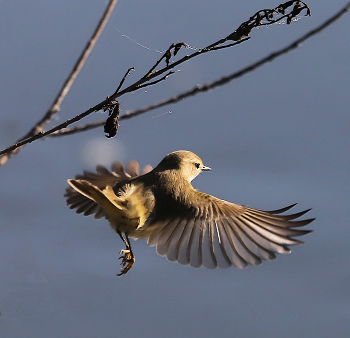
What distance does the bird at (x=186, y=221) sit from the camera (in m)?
2.28

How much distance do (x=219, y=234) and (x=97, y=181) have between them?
681 mm

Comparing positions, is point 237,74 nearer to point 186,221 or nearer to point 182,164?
point 186,221

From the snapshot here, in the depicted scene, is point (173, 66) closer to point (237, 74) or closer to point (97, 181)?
point (237, 74)

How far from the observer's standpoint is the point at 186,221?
8.23ft

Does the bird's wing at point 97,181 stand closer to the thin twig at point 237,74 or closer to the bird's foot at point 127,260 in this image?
the bird's foot at point 127,260

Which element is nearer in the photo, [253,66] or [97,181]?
[253,66]

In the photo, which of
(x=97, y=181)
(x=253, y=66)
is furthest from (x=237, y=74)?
(x=97, y=181)

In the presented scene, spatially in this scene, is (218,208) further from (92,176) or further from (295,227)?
(92,176)

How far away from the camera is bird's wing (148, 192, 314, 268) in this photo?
2.35 meters

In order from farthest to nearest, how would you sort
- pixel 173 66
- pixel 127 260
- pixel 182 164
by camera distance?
pixel 182 164 → pixel 127 260 → pixel 173 66

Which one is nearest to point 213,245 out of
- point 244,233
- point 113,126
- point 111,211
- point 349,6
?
point 244,233

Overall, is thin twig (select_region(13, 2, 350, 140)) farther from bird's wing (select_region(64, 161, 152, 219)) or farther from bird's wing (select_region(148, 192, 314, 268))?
bird's wing (select_region(64, 161, 152, 219))

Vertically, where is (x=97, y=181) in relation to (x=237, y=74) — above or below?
above

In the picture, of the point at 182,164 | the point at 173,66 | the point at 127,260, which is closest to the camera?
the point at 173,66
